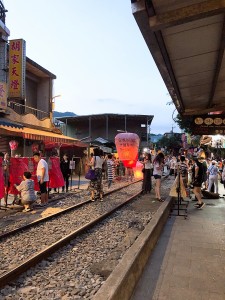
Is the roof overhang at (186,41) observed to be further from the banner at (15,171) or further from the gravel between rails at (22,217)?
the banner at (15,171)

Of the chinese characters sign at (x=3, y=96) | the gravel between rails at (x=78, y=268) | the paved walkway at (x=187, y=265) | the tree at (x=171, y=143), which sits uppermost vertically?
the tree at (x=171, y=143)

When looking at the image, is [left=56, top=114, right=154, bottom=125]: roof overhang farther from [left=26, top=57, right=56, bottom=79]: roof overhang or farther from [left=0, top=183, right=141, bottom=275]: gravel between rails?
[left=0, top=183, right=141, bottom=275]: gravel between rails

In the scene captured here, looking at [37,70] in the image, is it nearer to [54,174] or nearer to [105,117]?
[54,174]

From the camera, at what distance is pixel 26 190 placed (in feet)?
31.9

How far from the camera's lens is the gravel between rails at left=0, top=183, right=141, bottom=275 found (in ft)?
18.6

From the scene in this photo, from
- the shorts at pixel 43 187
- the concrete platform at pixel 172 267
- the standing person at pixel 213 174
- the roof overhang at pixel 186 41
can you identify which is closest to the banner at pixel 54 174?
the shorts at pixel 43 187

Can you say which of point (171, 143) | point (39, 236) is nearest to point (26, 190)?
point (39, 236)

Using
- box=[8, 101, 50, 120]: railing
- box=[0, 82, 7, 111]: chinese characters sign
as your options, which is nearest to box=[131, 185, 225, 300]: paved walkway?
box=[0, 82, 7, 111]: chinese characters sign

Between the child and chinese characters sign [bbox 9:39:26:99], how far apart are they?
9.45m

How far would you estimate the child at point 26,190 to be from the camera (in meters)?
9.65

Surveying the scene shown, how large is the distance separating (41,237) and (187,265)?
340cm

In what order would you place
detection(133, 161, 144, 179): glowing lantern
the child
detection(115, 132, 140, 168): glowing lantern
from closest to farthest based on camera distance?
the child
detection(115, 132, 140, 168): glowing lantern
detection(133, 161, 144, 179): glowing lantern

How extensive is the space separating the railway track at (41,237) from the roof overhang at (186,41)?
12.3 feet

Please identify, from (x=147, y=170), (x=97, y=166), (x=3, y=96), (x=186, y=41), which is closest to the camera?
(x=186, y=41)
